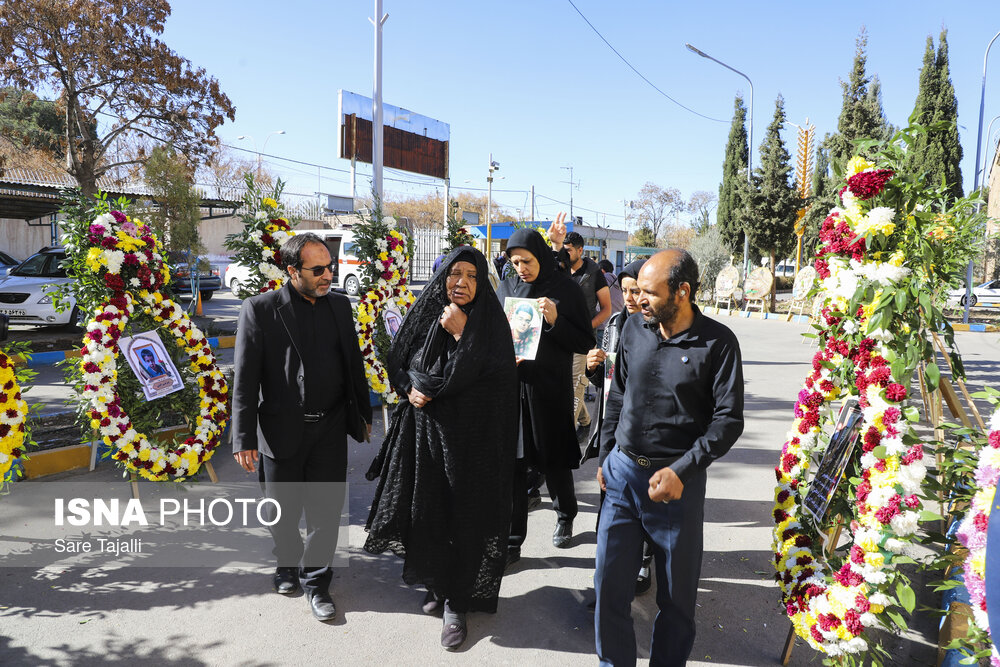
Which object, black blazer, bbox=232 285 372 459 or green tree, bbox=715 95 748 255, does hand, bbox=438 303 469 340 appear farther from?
green tree, bbox=715 95 748 255

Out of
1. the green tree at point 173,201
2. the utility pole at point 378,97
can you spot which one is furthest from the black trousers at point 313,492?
the green tree at point 173,201

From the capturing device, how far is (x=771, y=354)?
12.8 m

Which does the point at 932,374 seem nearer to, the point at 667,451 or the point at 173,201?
the point at 667,451

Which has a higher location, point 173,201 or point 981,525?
point 173,201

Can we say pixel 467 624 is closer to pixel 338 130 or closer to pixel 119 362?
pixel 119 362

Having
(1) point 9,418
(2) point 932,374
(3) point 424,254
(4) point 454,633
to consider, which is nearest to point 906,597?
(2) point 932,374

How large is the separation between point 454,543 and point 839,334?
2.15m

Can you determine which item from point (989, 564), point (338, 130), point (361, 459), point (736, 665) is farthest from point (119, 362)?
point (338, 130)

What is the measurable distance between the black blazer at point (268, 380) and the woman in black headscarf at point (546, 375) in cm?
133

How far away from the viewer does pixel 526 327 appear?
3723 millimetres

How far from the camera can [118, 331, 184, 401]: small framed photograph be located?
15.1 ft

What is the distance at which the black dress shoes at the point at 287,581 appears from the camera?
343cm

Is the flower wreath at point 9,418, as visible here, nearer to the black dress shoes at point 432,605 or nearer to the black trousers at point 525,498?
the black dress shoes at point 432,605

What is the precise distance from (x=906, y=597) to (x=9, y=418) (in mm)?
4687
